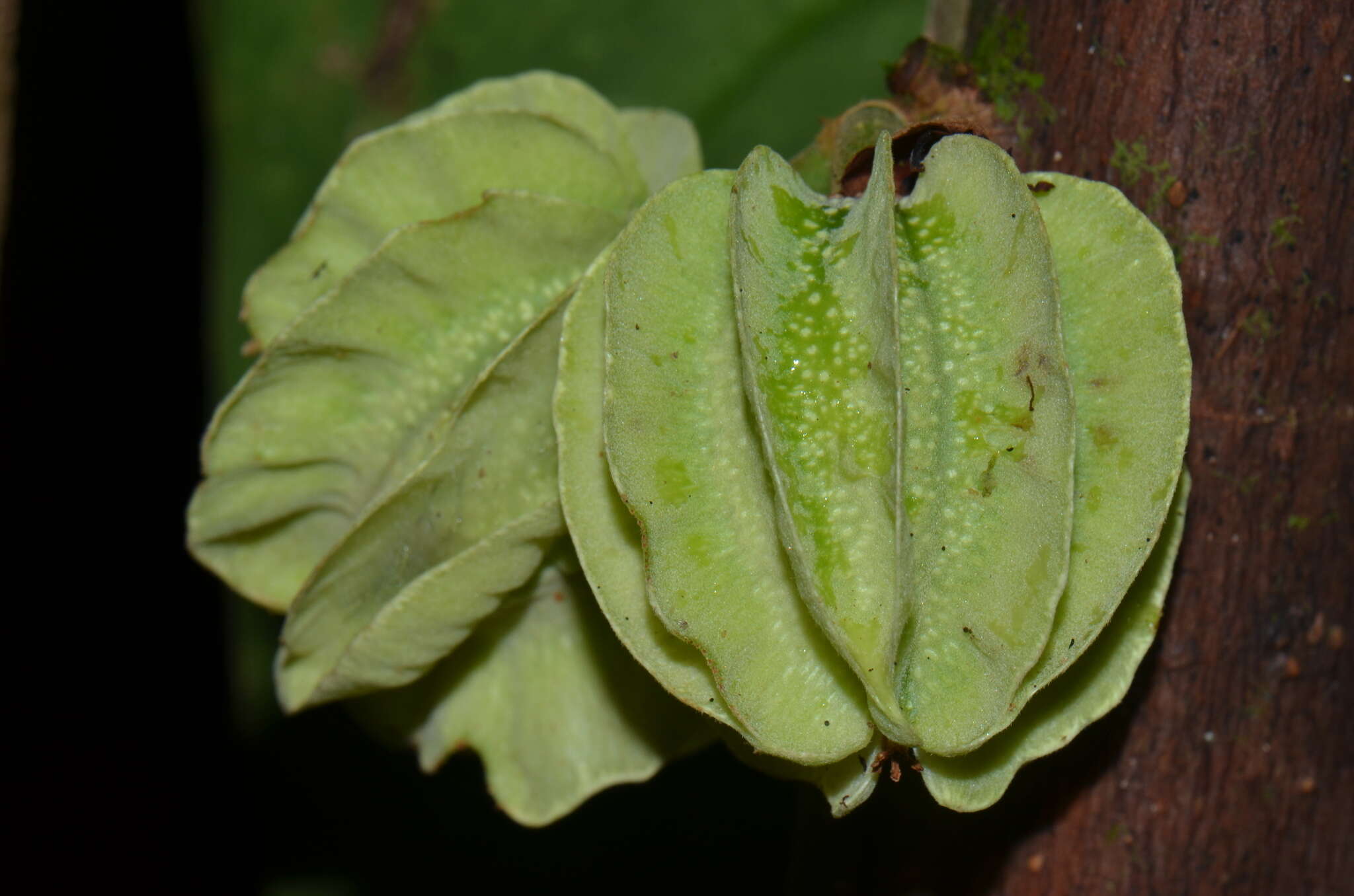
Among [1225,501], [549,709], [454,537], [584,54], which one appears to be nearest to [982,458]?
[1225,501]

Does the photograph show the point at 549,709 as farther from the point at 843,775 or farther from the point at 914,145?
the point at 914,145

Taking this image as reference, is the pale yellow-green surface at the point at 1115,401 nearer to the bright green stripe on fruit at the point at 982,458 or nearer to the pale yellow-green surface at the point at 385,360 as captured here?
the bright green stripe on fruit at the point at 982,458

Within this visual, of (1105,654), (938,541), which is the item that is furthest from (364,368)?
(1105,654)

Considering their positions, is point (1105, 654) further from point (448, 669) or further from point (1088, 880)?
point (448, 669)

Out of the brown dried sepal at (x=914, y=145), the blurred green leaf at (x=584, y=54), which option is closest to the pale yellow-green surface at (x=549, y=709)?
the brown dried sepal at (x=914, y=145)

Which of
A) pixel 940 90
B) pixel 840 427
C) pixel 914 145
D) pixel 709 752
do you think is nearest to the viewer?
pixel 840 427

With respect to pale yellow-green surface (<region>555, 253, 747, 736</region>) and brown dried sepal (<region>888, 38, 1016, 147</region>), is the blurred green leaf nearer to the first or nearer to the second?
brown dried sepal (<region>888, 38, 1016, 147</region>)
